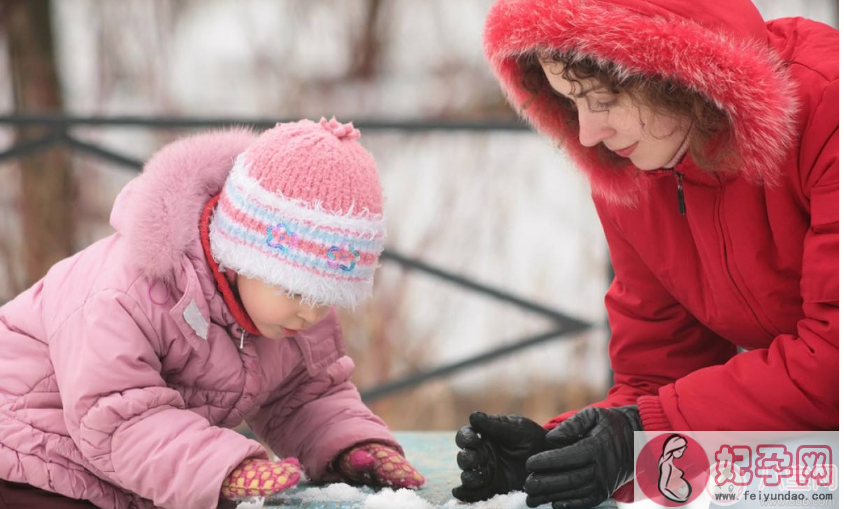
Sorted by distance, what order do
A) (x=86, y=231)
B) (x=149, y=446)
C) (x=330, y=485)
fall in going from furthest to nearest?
(x=86, y=231)
(x=330, y=485)
(x=149, y=446)

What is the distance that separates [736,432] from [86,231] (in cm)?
323

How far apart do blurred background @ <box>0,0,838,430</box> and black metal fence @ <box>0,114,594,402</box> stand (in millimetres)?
719

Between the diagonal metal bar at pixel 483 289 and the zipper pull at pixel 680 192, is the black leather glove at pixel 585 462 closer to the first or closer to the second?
the zipper pull at pixel 680 192

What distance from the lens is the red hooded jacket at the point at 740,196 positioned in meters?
1.43

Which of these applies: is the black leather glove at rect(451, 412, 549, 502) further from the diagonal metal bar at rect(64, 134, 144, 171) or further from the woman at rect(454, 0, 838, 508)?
the diagonal metal bar at rect(64, 134, 144, 171)

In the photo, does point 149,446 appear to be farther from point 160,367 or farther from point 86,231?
point 86,231

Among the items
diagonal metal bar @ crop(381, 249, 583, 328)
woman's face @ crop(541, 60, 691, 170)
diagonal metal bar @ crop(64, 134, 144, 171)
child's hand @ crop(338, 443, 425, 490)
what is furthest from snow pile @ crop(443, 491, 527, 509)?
diagonal metal bar @ crop(64, 134, 144, 171)

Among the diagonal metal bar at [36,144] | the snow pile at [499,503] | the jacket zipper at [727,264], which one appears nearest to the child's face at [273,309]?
the snow pile at [499,503]

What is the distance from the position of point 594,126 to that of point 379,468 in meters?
0.66

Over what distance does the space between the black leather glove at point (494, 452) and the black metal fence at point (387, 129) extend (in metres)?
1.08

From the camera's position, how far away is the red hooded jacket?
56.3 inches

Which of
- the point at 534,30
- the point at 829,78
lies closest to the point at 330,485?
the point at 534,30

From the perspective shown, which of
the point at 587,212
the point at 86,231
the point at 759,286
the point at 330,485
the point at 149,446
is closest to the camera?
the point at 149,446

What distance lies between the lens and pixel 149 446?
4.76ft
